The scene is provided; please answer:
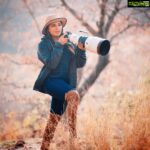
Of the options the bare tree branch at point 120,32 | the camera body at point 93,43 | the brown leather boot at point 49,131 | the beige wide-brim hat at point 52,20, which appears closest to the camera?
the camera body at point 93,43

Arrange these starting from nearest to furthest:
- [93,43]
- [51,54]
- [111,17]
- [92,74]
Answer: [93,43]
[51,54]
[111,17]
[92,74]

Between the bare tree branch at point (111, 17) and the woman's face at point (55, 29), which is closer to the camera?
the woman's face at point (55, 29)

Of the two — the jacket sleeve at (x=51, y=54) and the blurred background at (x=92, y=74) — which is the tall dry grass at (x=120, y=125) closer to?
the blurred background at (x=92, y=74)

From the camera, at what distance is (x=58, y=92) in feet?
14.3

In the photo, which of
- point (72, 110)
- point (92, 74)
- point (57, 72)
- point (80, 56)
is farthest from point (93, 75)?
point (72, 110)

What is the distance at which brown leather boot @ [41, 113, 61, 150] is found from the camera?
13.9 feet

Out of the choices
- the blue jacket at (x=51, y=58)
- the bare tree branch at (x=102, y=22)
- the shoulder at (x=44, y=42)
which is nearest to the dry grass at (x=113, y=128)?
the blue jacket at (x=51, y=58)

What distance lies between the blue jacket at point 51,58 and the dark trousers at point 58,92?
8 cm

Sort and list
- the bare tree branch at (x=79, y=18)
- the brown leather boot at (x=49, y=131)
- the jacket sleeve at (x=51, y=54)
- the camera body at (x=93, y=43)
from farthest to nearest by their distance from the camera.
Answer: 1. the bare tree branch at (x=79, y=18)
2. the jacket sleeve at (x=51, y=54)
3. the brown leather boot at (x=49, y=131)
4. the camera body at (x=93, y=43)

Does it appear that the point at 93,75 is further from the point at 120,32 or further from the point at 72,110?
the point at 72,110

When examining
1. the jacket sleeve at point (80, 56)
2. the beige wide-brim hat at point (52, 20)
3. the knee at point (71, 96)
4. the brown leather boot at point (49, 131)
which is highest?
the beige wide-brim hat at point (52, 20)

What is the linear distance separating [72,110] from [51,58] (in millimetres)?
579

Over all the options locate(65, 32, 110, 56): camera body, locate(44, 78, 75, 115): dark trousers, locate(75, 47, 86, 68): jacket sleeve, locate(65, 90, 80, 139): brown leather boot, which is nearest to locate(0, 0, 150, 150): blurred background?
locate(65, 90, 80, 139): brown leather boot

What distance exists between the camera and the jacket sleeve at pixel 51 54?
171 inches
